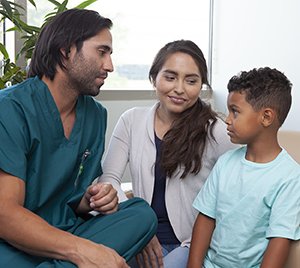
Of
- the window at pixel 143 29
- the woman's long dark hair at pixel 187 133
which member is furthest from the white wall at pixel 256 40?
the woman's long dark hair at pixel 187 133

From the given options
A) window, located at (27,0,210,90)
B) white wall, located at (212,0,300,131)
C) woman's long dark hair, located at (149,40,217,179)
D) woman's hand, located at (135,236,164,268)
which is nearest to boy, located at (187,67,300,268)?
woman's hand, located at (135,236,164,268)

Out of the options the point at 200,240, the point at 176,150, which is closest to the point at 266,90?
the point at 176,150

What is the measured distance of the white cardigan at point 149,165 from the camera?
1423 millimetres

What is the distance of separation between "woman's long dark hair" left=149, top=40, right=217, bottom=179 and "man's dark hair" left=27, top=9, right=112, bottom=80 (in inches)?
14.4

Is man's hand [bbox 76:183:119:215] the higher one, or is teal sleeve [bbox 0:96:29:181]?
teal sleeve [bbox 0:96:29:181]

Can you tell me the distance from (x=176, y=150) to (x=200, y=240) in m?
0.37

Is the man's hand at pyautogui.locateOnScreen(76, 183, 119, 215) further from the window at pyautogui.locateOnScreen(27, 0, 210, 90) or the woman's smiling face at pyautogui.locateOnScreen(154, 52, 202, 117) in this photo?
the window at pyautogui.locateOnScreen(27, 0, 210, 90)

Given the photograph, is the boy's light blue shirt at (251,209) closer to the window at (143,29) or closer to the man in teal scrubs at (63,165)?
the man in teal scrubs at (63,165)

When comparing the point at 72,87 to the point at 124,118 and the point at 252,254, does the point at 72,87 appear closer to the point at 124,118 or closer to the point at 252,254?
the point at 124,118

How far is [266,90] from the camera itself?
1.17m

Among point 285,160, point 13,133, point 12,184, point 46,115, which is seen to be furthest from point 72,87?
point 285,160

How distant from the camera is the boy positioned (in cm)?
111

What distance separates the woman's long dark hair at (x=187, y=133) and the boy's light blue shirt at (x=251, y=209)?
0.20 m

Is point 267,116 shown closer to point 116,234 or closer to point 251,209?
point 251,209
